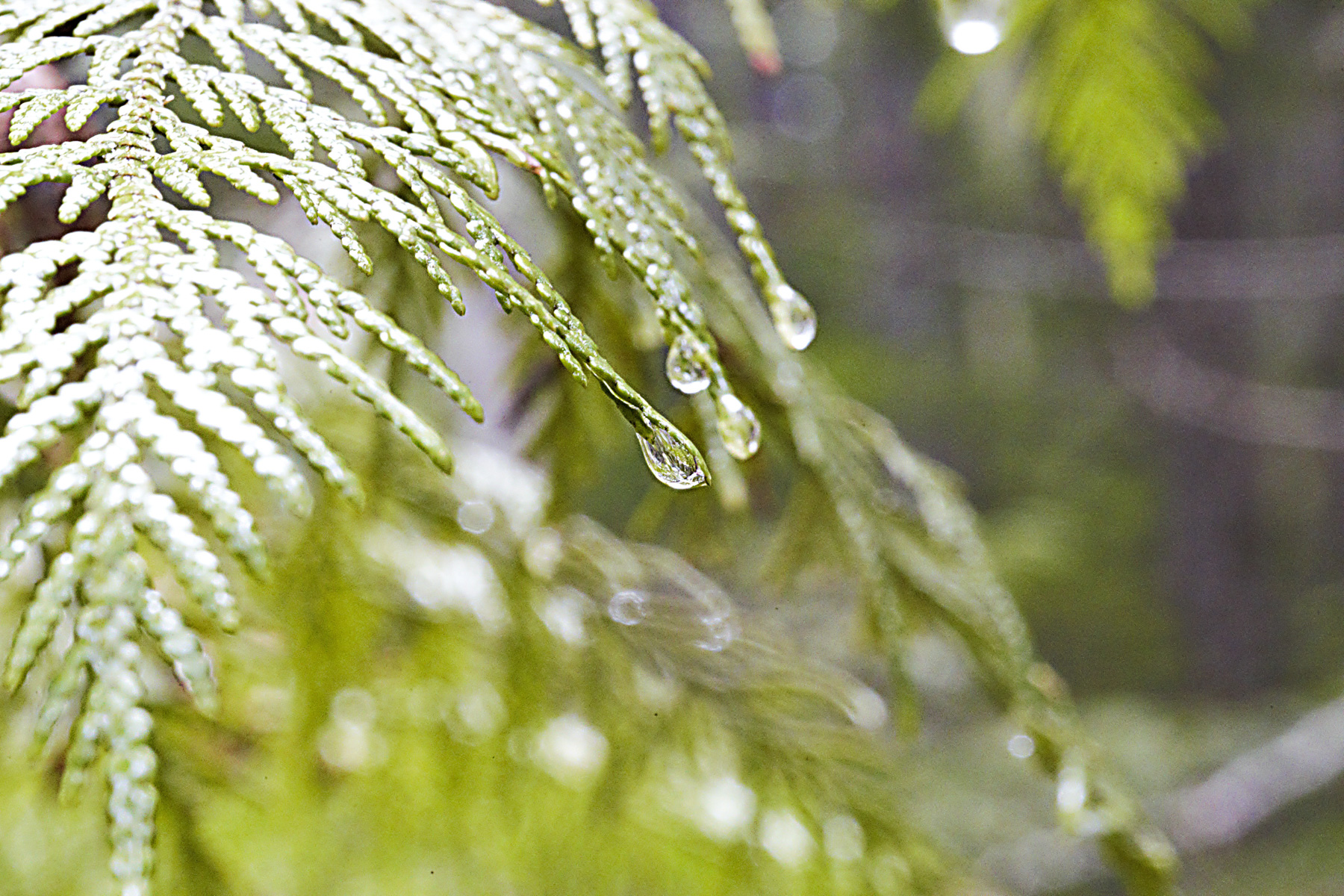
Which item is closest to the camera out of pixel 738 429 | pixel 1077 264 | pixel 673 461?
pixel 673 461

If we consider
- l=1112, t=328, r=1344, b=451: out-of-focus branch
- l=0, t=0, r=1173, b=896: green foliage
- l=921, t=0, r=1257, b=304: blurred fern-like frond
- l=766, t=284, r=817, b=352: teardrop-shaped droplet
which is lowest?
l=0, t=0, r=1173, b=896: green foliage

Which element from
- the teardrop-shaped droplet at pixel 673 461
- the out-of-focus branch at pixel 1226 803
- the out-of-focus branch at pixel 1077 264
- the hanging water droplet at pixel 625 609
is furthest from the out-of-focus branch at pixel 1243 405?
the teardrop-shaped droplet at pixel 673 461

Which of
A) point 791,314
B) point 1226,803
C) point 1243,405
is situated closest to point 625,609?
point 791,314

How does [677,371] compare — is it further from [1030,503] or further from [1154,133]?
[1030,503]

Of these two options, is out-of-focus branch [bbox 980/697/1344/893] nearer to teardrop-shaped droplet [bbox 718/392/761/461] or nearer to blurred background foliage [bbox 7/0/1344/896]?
blurred background foliage [bbox 7/0/1344/896]

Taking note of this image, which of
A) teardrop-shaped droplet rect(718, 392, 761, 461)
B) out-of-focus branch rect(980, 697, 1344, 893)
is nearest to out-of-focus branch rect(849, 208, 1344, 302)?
out-of-focus branch rect(980, 697, 1344, 893)

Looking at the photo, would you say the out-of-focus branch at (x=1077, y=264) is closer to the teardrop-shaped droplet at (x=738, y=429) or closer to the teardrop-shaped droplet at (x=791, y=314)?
the teardrop-shaped droplet at (x=791, y=314)

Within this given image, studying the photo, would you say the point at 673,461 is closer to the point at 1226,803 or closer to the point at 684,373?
the point at 684,373
